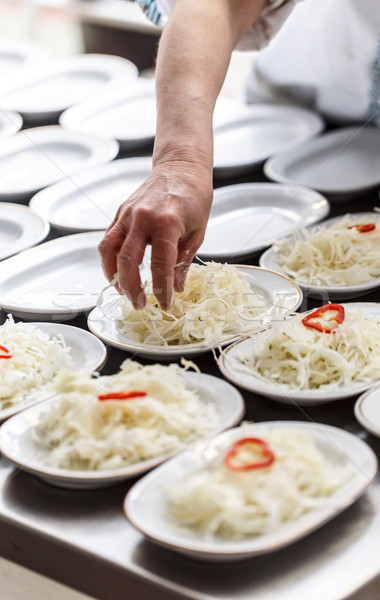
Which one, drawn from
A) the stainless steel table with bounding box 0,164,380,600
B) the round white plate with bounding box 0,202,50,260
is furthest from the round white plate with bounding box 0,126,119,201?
the stainless steel table with bounding box 0,164,380,600

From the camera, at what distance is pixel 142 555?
0.94m

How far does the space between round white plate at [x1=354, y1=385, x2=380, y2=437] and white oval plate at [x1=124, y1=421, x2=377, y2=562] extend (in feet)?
0.17

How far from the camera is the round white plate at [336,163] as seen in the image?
1972 mm

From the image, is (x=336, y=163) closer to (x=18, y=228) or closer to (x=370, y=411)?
(x=18, y=228)

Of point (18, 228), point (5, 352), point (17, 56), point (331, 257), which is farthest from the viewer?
point (17, 56)

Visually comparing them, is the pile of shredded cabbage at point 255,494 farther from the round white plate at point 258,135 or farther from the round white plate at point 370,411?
the round white plate at point 258,135

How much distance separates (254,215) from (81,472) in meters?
1.07

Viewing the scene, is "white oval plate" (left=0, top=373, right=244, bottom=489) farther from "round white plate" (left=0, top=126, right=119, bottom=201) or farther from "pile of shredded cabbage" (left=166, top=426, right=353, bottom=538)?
"round white plate" (left=0, top=126, right=119, bottom=201)

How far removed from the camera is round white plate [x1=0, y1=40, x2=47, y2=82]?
10.1 feet

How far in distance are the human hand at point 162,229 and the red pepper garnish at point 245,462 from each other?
385mm

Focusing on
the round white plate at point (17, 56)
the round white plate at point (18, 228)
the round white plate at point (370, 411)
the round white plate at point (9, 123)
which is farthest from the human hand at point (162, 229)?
the round white plate at point (17, 56)

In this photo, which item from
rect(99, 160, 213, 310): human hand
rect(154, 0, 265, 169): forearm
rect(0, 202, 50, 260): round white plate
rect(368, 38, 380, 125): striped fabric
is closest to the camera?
→ rect(99, 160, 213, 310): human hand

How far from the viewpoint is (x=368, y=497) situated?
39.4 inches

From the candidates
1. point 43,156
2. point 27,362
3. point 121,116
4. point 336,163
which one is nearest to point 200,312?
point 27,362
